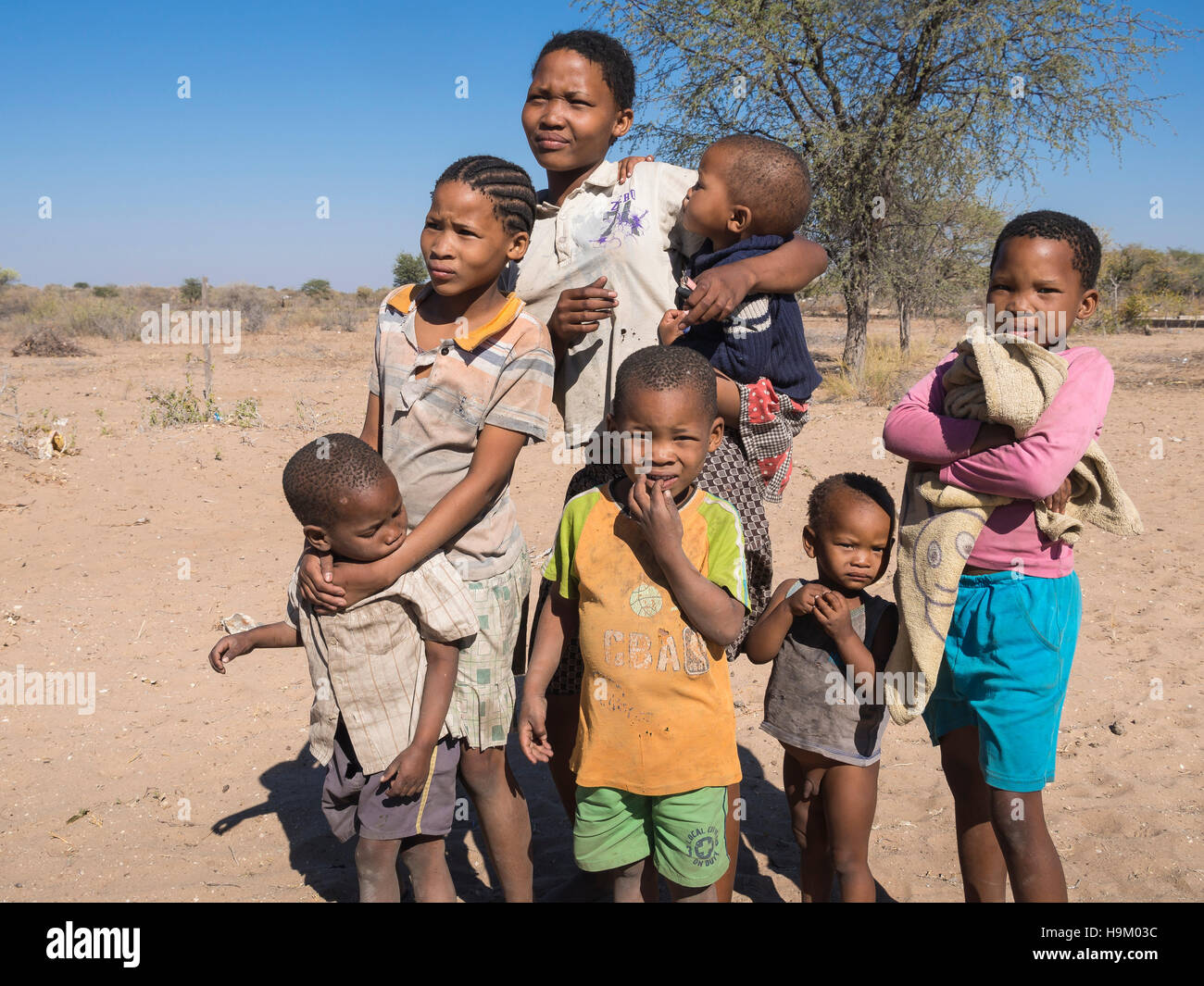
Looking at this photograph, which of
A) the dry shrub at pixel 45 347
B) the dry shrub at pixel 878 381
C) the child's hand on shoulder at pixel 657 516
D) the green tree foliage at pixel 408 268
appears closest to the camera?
the child's hand on shoulder at pixel 657 516

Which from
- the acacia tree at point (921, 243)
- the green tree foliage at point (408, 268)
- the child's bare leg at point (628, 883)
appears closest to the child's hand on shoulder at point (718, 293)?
the child's bare leg at point (628, 883)

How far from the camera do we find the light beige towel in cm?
203

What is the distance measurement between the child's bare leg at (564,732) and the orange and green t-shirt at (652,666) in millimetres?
531

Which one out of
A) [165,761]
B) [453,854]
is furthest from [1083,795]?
[165,761]

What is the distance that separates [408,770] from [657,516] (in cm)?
90

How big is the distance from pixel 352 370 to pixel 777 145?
48.8ft

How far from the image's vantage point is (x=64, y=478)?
25.2ft

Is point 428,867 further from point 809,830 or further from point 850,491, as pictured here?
point 850,491

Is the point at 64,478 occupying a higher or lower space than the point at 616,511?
lower

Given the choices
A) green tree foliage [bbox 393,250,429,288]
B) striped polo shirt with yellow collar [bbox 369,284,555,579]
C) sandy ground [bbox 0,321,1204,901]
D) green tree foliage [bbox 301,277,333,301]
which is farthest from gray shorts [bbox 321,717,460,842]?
green tree foliage [bbox 301,277,333,301]

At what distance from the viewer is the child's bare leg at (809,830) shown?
252 cm

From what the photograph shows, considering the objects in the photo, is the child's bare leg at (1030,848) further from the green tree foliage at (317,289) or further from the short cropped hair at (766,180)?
the green tree foliage at (317,289)

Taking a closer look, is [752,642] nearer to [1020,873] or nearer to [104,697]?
[1020,873]
